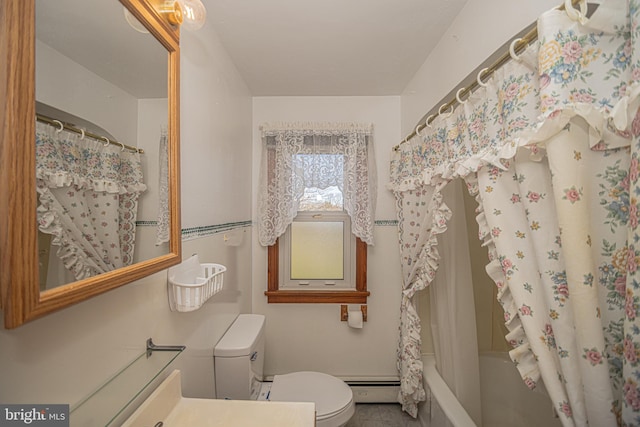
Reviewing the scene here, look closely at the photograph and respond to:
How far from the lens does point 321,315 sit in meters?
2.18

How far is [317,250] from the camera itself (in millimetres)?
2258

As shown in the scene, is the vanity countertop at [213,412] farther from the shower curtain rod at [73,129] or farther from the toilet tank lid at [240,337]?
the shower curtain rod at [73,129]

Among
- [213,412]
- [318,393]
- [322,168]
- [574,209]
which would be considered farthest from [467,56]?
[318,393]

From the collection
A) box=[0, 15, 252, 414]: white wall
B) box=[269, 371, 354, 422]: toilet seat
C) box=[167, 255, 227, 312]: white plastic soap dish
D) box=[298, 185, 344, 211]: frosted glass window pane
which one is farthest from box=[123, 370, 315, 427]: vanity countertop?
box=[298, 185, 344, 211]: frosted glass window pane

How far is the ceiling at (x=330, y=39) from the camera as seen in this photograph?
1.26 meters

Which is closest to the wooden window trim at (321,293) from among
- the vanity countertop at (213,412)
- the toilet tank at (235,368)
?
the toilet tank at (235,368)

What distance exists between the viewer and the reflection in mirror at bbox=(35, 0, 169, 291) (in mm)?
527

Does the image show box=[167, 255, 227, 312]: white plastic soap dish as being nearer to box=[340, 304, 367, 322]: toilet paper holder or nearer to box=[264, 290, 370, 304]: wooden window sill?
box=[264, 290, 370, 304]: wooden window sill

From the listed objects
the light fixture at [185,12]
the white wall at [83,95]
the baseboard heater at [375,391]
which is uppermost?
the light fixture at [185,12]

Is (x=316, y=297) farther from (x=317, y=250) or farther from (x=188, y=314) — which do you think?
(x=188, y=314)

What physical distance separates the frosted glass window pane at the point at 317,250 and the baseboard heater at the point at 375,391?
0.85 meters

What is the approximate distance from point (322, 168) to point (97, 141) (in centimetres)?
153

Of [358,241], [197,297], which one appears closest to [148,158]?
[197,297]

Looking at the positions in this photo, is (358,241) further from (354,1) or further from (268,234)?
(354,1)
